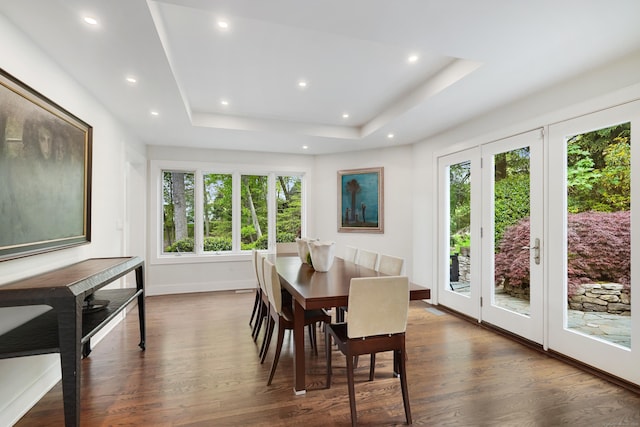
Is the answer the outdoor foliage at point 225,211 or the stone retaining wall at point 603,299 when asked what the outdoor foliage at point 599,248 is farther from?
the outdoor foliage at point 225,211

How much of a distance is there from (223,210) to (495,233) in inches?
168

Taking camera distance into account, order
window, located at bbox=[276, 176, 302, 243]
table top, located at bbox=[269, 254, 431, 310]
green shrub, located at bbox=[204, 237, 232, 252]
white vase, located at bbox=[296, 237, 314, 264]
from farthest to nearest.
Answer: window, located at bbox=[276, 176, 302, 243], green shrub, located at bbox=[204, 237, 232, 252], white vase, located at bbox=[296, 237, 314, 264], table top, located at bbox=[269, 254, 431, 310]

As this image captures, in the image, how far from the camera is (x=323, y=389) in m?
2.31

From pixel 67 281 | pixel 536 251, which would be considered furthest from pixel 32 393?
pixel 536 251

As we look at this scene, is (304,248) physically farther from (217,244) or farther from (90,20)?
(217,244)

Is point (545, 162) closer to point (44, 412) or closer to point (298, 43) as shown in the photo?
point (298, 43)

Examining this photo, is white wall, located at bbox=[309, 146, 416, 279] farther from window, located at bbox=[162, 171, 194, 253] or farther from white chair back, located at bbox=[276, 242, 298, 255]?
window, located at bbox=[162, 171, 194, 253]

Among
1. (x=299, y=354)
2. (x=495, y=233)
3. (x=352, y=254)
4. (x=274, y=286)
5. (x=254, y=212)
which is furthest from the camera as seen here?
(x=254, y=212)

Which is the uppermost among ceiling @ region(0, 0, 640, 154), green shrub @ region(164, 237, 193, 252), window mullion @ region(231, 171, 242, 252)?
ceiling @ region(0, 0, 640, 154)

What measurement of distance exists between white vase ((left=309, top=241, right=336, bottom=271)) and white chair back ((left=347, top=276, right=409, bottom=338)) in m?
0.90

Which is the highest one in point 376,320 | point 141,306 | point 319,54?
point 319,54

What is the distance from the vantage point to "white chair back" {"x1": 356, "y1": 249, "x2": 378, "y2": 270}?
10.5 feet

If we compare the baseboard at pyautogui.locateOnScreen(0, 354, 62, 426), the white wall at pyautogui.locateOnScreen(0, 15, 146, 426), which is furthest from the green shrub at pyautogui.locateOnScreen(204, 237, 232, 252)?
the baseboard at pyautogui.locateOnScreen(0, 354, 62, 426)

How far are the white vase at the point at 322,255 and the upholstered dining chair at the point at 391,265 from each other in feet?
1.58
